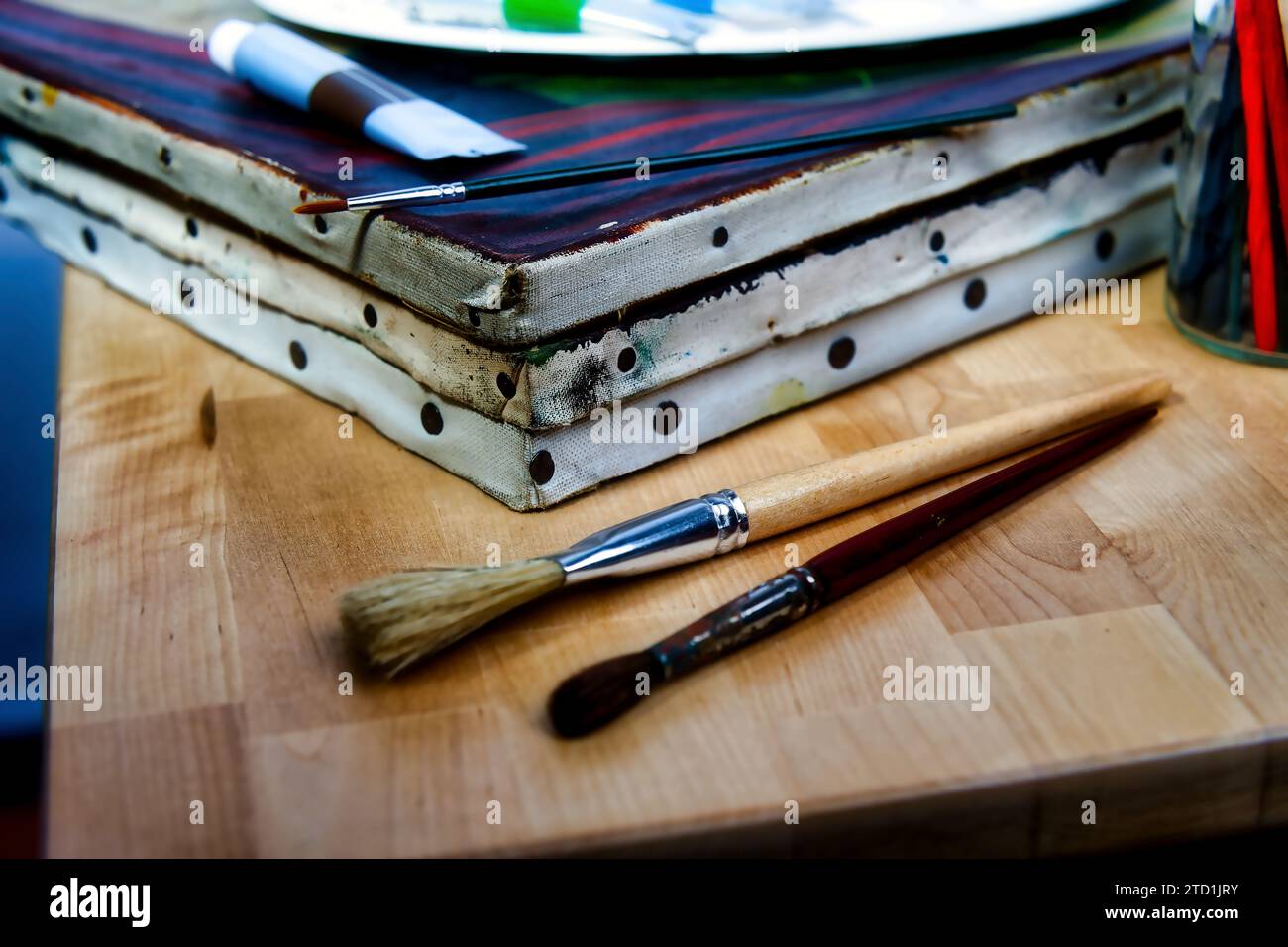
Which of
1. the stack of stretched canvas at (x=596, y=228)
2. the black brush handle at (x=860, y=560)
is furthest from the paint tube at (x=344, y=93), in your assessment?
the black brush handle at (x=860, y=560)

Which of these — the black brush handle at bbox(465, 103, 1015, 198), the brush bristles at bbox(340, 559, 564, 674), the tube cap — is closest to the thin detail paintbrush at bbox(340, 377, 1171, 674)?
the brush bristles at bbox(340, 559, 564, 674)

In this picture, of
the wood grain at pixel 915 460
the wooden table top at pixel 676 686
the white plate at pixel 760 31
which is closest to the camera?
the wooden table top at pixel 676 686

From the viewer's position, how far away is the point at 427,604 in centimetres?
44

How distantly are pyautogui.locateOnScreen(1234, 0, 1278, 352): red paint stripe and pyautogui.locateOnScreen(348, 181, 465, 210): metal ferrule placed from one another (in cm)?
33

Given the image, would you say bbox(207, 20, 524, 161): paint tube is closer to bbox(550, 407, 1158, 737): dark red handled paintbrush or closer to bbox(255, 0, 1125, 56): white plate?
bbox(255, 0, 1125, 56): white plate

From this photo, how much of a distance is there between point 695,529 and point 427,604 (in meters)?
0.10

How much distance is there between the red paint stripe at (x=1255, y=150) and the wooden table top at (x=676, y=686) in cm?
6

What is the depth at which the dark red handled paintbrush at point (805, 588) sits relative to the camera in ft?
1.37

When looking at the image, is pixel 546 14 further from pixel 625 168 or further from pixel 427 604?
pixel 427 604

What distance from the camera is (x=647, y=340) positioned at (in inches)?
20.8

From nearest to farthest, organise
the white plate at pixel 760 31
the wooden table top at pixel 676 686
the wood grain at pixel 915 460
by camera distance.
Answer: the wooden table top at pixel 676 686
the wood grain at pixel 915 460
the white plate at pixel 760 31

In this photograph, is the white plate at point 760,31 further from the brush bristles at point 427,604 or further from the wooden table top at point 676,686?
the brush bristles at point 427,604

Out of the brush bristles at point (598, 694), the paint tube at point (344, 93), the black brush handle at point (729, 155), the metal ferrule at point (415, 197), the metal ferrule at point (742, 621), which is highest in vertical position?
the paint tube at point (344, 93)

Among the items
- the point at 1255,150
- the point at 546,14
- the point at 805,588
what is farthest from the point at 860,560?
the point at 546,14
